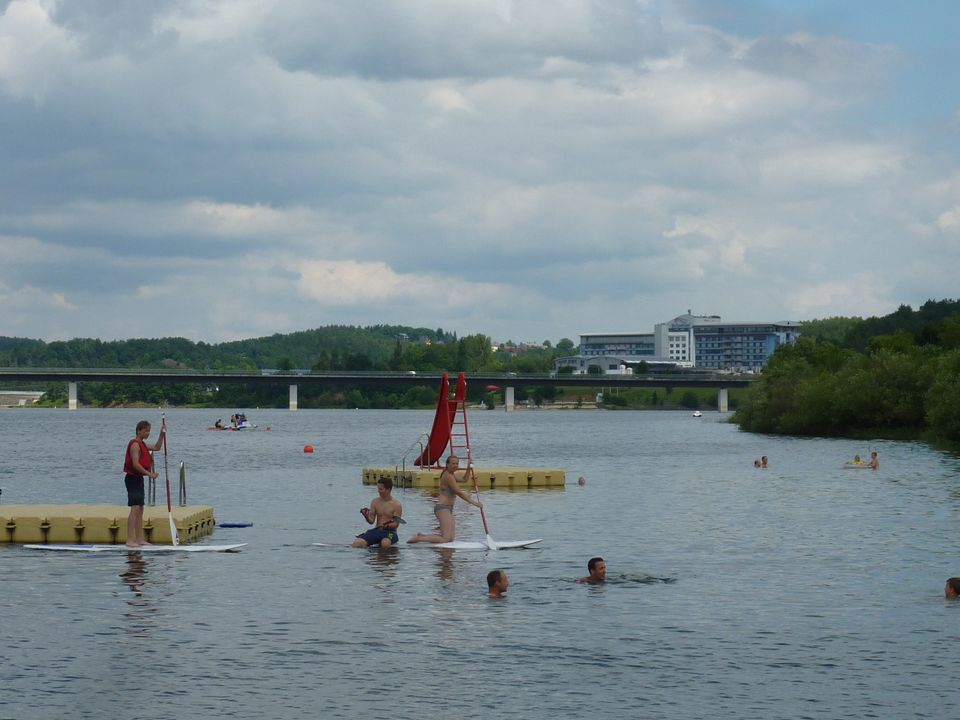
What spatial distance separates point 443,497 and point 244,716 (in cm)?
2062

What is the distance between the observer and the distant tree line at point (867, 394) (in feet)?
363

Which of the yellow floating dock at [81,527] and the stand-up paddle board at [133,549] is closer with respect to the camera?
the stand-up paddle board at [133,549]

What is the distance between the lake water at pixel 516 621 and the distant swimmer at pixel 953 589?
0.83 meters

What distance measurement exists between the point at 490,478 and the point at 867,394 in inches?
2935

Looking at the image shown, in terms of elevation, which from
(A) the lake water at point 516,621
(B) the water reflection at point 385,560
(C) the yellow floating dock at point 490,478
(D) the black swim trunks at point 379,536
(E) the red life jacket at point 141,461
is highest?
(E) the red life jacket at point 141,461

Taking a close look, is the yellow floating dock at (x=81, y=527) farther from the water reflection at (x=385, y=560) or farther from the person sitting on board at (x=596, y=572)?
the person sitting on board at (x=596, y=572)

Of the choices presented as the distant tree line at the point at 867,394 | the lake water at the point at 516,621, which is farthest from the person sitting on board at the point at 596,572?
the distant tree line at the point at 867,394

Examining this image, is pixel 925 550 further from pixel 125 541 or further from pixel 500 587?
pixel 125 541

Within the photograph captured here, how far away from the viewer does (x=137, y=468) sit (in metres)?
35.8

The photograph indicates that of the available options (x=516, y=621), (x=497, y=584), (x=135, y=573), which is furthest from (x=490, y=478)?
(x=516, y=621)

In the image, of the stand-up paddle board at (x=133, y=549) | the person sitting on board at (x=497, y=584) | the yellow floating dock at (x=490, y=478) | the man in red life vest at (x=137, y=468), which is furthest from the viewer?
the yellow floating dock at (x=490, y=478)

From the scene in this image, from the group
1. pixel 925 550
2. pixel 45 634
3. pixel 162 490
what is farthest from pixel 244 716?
pixel 162 490

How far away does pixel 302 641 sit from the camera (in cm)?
2703

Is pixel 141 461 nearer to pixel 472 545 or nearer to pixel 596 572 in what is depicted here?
pixel 472 545
